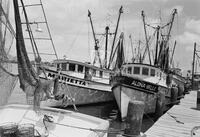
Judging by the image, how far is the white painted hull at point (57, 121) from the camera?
6.05 metres

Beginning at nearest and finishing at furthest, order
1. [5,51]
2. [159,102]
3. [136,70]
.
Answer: [5,51], [159,102], [136,70]

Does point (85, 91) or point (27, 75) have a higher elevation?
point (27, 75)

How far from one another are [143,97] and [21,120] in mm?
11329

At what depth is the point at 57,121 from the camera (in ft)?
22.0

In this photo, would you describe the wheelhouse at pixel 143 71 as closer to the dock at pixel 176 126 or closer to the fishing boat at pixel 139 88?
the fishing boat at pixel 139 88

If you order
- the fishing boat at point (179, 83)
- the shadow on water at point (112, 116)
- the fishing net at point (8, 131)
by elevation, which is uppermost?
the fishing net at point (8, 131)

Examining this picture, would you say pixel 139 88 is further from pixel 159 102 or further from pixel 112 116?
pixel 112 116

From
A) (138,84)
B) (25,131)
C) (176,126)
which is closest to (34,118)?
(25,131)

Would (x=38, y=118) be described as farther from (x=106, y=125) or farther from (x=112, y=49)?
(x=112, y=49)

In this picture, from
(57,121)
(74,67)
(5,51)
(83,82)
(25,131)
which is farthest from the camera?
(74,67)

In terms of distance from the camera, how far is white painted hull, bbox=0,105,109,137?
19.9ft

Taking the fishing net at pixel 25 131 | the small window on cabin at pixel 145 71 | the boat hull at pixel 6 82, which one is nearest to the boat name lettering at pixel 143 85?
the small window on cabin at pixel 145 71

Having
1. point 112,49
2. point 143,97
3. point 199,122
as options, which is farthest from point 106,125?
point 112,49

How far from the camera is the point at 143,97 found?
16.6 m
